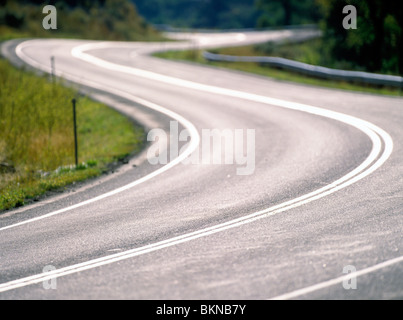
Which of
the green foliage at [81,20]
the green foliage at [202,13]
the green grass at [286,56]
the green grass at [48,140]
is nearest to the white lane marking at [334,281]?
the green grass at [48,140]

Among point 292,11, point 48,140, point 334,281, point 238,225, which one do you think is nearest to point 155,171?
point 238,225

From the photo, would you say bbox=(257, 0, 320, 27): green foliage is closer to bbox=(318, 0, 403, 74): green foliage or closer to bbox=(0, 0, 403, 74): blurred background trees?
bbox=(0, 0, 403, 74): blurred background trees

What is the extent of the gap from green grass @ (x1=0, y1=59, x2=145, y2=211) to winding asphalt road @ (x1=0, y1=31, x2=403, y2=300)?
723 mm

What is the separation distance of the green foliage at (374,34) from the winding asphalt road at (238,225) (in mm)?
11050

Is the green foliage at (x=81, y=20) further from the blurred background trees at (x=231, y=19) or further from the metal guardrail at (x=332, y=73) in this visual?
the metal guardrail at (x=332, y=73)

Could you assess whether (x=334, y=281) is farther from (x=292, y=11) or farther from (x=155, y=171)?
(x=292, y=11)

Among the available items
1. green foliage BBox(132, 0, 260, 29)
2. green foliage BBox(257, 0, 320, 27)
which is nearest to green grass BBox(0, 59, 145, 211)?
green foliage BBox(257, 0, 320, 27)

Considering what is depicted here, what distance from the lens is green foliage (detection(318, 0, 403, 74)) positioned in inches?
968

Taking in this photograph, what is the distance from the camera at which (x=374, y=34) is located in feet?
83.5

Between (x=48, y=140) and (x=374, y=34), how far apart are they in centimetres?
1799

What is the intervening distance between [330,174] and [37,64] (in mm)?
20666

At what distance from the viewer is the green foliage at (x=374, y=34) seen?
2459 cm
